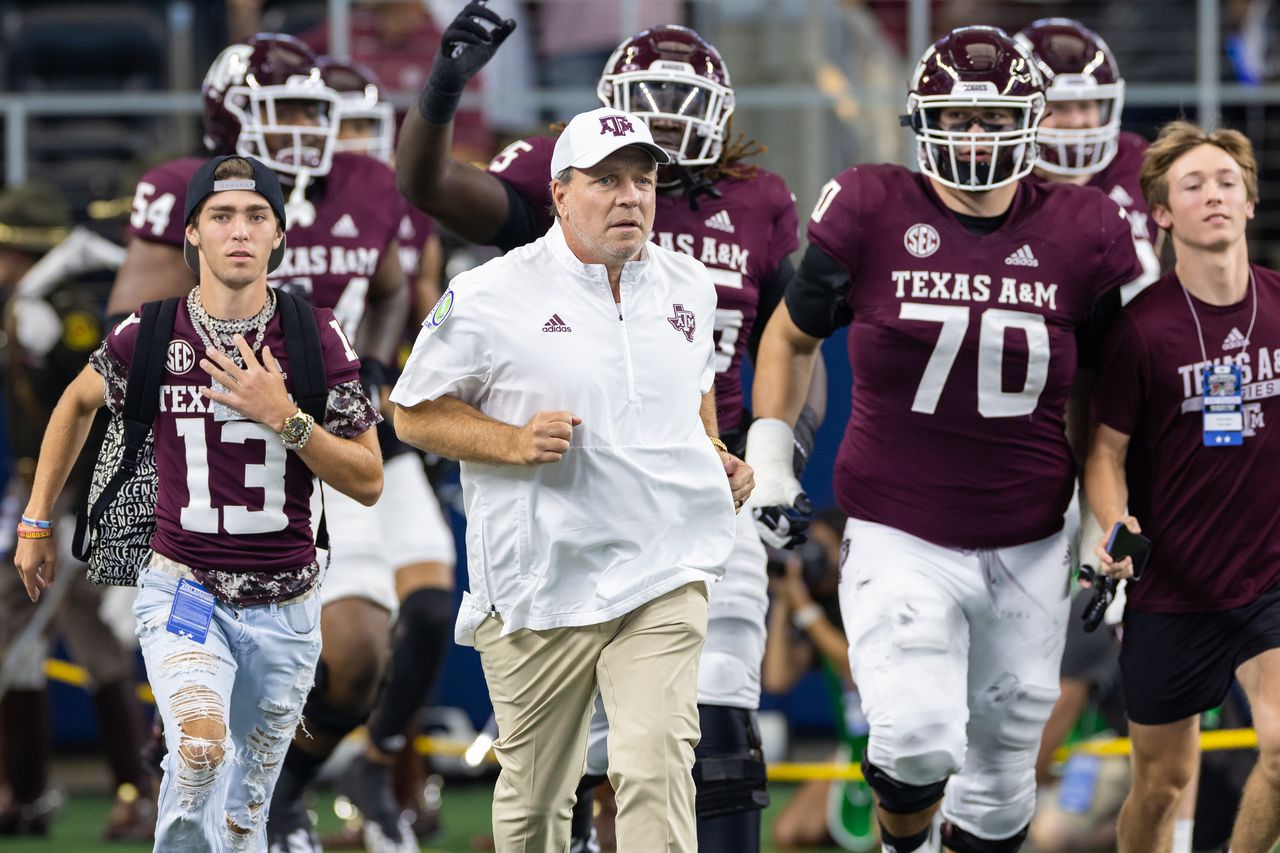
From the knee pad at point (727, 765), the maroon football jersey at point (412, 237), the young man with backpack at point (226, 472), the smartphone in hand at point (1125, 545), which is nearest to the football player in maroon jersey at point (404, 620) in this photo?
the maroon football jersey at point (412, 237)

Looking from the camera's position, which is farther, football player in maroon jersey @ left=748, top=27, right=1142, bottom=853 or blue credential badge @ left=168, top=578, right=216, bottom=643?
football player in maroon jersey @ left=748, top=27, right=1142, bottom=853

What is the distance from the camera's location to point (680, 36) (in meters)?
6.23

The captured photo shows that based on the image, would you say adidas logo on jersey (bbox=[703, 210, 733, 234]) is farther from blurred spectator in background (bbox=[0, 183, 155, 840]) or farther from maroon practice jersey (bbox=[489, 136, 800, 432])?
blurred spectator in background (bbox=[0, 183, 155, 840])

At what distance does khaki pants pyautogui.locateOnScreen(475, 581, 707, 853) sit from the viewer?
4.89m

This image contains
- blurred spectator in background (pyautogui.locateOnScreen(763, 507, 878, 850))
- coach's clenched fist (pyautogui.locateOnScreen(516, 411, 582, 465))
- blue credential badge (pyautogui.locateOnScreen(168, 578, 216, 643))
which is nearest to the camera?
coach's clenched fist (pyautogui.locateOnScreen(516, 411, 582, 465))

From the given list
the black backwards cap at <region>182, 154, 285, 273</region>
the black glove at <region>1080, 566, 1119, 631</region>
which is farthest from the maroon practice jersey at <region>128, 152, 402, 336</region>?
the black glove at <region>1080, 566, 1119, 631</region>

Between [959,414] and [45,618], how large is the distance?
440 centimetres

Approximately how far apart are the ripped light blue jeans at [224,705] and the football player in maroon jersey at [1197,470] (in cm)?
218

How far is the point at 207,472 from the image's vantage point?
5262 mm

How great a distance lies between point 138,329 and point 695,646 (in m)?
1.58

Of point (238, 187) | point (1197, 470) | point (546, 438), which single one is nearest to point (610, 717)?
point (546, 438)

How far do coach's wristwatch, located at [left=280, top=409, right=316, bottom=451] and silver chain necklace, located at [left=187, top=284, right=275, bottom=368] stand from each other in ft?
0.65

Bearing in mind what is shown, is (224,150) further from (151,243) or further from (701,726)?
(701,726)

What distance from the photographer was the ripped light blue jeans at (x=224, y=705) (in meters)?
5.10
